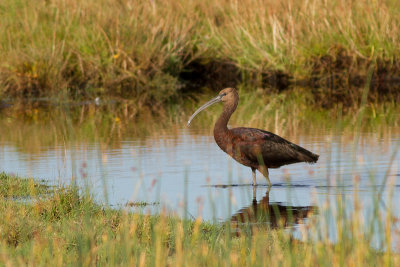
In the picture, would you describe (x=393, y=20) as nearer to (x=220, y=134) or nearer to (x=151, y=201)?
(x=220, y=134)

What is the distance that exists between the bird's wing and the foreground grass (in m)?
2.33

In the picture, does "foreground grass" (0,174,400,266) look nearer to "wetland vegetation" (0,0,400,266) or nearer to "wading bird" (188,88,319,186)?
"wading bird" (188,88,319,186)

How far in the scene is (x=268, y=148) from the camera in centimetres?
1023

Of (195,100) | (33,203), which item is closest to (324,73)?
(195,100)

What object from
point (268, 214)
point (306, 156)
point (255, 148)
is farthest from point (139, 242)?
point (306, 156)

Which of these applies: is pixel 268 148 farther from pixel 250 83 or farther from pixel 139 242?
pixel 250 83

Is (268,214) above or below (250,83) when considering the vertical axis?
below

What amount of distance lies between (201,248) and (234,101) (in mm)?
6040

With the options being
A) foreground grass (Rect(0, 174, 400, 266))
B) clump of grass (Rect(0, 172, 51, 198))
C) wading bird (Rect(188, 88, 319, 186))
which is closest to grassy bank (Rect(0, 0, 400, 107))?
wading bird (Rect(188, 88, 319, 186))

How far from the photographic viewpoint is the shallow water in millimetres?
8766

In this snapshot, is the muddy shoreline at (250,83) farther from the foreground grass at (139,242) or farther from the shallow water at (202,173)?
the foreground grass at (139,242)

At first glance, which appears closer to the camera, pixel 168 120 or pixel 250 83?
pixel 168 120

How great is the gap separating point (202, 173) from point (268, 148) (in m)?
0.99

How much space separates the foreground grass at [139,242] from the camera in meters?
4.75
